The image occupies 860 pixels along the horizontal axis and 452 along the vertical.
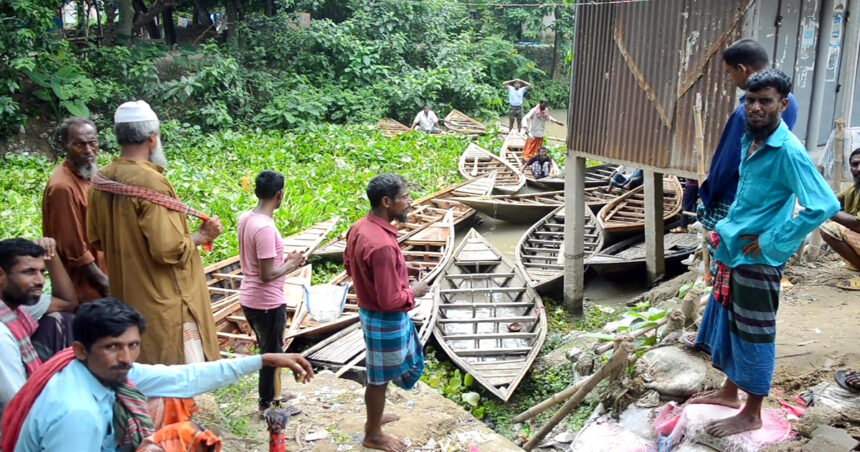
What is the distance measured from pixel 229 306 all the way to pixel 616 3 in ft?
18.0

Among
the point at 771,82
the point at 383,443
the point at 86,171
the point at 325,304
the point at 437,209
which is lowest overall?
the point at 325,304

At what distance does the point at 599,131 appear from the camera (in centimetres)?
833

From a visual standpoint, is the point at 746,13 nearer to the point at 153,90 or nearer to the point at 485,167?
the point at 485,167

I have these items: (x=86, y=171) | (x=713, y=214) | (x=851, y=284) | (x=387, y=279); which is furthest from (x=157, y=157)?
(x=851, y=284)

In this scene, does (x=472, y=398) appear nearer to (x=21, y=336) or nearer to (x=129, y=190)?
(x=129, y=190)

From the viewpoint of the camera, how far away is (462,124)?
69.1 feet

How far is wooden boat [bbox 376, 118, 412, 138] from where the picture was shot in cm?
1887

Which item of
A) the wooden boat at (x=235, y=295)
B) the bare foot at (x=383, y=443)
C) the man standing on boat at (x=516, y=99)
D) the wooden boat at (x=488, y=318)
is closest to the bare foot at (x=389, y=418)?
the bare foot at (x=383, y=443)

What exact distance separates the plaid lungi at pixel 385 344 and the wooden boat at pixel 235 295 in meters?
2.56

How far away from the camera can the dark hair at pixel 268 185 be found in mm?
4004

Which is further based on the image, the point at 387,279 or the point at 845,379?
the point at 845,379

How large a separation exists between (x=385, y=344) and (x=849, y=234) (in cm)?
414

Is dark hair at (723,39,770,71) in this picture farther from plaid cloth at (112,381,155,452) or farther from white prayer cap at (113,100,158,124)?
plaid cloth at (112,381,155,452)

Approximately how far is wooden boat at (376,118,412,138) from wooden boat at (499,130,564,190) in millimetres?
3070
